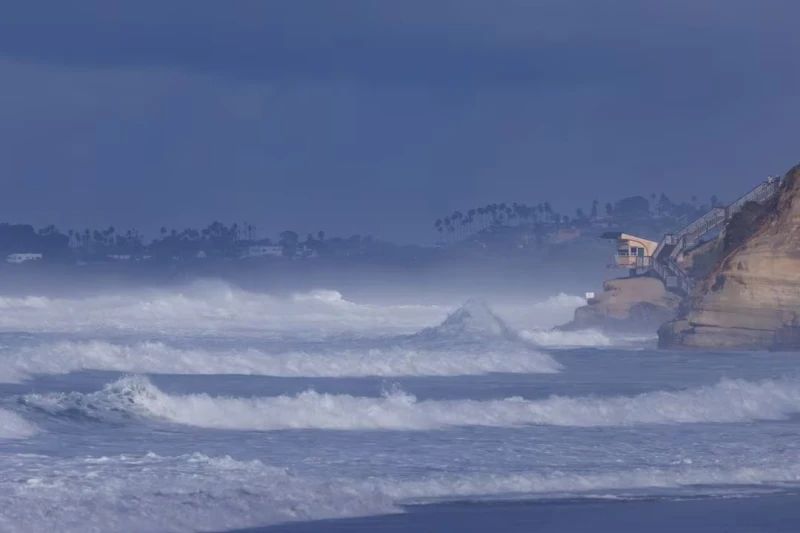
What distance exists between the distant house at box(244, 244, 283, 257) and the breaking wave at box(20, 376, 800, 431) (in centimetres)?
9946

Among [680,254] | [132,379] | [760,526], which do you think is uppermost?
[680,254]

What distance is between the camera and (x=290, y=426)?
19438 mm

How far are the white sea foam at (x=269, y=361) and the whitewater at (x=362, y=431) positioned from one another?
7 cm

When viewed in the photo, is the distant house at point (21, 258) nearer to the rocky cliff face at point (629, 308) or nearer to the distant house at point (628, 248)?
the distant house at point (628, 248)

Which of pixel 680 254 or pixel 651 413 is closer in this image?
pixel 651 413

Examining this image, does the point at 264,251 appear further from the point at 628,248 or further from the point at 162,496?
the point at 162,496

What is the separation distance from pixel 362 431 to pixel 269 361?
1133cm

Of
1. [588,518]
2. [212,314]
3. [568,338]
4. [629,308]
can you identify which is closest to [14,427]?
[588,518]

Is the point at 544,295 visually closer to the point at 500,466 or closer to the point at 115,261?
the point at 115,261

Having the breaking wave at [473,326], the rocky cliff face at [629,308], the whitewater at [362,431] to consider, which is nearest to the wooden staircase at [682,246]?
the rocky cliff face at [629,308]

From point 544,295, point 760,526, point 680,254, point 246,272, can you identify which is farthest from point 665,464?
point 246,272

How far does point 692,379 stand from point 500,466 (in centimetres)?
1247

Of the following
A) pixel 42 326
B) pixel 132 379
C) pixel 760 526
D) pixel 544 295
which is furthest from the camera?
pixel 544 295

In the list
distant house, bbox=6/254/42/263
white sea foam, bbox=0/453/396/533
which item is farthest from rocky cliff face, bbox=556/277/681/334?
distant house, bbox=6/254/42/263
